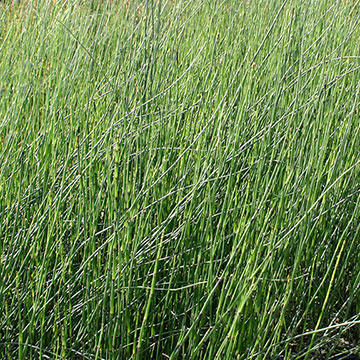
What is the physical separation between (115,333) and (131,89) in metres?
0.83

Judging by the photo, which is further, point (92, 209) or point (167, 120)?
point (167, 120)

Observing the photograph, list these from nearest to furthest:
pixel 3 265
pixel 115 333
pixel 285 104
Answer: pixel 115 333
pixel 3 265
pixel 285 104

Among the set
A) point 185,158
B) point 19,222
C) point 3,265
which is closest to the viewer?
point 3,265

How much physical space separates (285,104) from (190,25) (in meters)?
1.04

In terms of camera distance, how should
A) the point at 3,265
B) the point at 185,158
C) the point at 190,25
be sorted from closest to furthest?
the point at 3,265, the point at 185,158, the point at 190,25

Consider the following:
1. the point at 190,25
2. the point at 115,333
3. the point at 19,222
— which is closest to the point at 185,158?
the point at 19,222

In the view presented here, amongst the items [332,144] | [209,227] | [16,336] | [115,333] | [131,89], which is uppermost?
[131,89]

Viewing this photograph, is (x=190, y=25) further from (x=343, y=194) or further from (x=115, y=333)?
(x=115, y=333)

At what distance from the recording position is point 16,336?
1457mm

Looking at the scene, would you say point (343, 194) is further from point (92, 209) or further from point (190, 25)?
point (190, 25)

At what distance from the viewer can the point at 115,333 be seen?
1.24 metres

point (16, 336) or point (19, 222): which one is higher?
point (19, 222)

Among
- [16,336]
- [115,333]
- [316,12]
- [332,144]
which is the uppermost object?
[316,12]

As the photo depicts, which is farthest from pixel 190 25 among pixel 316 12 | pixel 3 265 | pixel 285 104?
pixel 3 265
